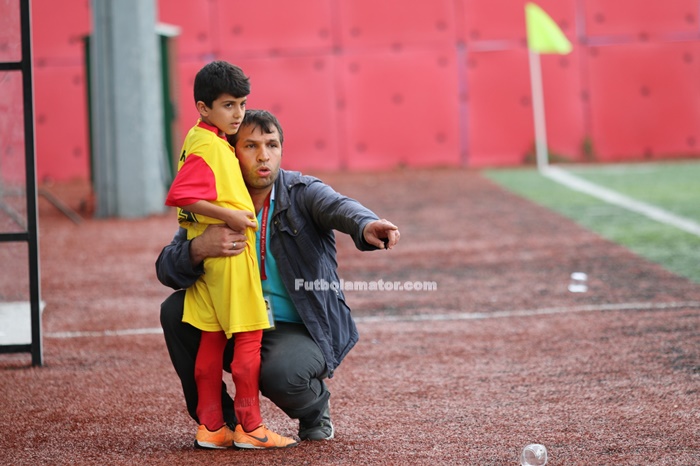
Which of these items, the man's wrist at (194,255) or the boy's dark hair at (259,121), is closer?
the man's wrist at (194,255)

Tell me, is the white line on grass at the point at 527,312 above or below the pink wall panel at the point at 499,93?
below

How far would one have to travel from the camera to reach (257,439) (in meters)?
4.16

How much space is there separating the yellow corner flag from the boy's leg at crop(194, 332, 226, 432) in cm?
1233

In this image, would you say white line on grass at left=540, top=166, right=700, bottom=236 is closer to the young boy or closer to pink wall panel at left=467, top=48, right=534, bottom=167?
pink wall panel at left=467, top=48, right=534, bottom=167

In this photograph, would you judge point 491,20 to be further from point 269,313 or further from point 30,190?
point 269,313

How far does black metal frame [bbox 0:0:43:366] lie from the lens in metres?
5.96

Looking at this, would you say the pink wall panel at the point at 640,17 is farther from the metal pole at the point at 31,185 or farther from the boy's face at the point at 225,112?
the boy's face at the point at 225,112

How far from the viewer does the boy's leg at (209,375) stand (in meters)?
4.16

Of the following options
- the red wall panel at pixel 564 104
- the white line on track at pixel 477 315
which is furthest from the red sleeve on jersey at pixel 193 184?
the red wall panel at pixel 564 104

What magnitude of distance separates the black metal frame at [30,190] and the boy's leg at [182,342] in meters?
1.94

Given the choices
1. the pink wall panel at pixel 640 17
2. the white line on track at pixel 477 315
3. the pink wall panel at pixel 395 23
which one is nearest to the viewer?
the white line on track at pixel 477 315

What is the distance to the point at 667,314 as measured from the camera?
6.75 meters

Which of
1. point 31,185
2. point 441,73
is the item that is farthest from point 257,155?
point 441,73

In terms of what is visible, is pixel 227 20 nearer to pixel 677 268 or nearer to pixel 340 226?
pixel 677 268
